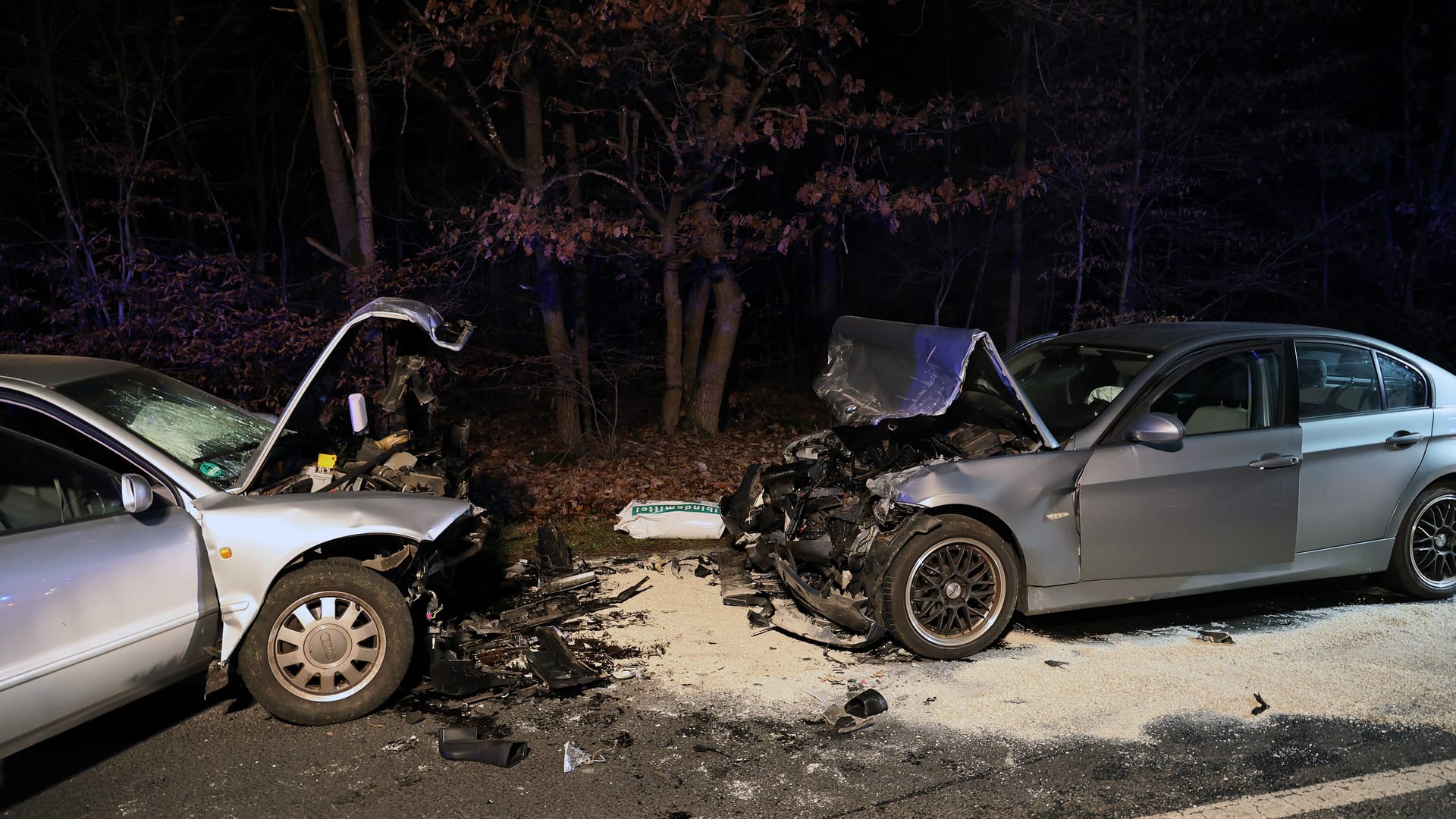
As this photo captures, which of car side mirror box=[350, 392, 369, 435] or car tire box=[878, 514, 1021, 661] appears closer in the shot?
car tire box=[878, 514, 1021, 661]

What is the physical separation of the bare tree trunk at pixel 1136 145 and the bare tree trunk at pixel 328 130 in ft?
29.1

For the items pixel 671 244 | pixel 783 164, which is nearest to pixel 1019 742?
pixel 671 244

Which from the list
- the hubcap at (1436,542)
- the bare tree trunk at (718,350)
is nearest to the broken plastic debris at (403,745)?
the hubcap at (1436,542)

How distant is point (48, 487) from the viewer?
4289mm

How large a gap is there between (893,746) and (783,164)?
15.9m

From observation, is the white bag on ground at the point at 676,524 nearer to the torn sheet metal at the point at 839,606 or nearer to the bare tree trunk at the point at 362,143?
the torn sheet metal at the point at 839,606

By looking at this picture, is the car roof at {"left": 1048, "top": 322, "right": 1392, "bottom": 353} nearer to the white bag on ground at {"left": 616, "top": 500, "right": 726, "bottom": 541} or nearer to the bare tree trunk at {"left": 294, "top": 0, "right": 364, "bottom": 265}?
the white bag on ground at {"left": 616, "top": 500, "right": 726, "bottom": 541}

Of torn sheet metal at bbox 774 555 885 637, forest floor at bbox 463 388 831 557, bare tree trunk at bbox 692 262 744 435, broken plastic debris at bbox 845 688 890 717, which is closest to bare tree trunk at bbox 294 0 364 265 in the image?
forest floor at bbox 463 388 831 557

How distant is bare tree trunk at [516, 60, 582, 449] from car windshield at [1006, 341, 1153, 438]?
6.15m

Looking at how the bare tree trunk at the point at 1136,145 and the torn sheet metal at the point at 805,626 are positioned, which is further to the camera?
the bare tree trunk at the point at 1136,145

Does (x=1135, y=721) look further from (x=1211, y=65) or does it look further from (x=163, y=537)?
(x=1211, y=65)

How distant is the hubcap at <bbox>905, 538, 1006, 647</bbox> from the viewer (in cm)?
534

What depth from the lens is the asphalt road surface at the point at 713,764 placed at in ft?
12.7

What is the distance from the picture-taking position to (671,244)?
1134 cm
